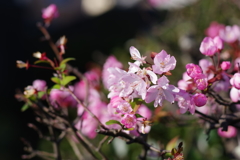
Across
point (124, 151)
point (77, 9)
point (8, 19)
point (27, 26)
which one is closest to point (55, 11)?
point (124, 151)

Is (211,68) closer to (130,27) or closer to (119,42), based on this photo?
(119,42)

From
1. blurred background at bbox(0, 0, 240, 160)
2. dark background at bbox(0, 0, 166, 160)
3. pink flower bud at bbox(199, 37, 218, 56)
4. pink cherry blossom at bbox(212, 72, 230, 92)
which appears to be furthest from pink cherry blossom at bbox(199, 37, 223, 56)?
dark background at bbox(0, 0, 166, 160)

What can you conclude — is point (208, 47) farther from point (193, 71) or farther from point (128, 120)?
point (128, 120)

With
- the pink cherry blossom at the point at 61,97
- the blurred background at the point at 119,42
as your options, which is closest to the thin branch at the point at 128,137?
the pink cherry blossom at the point at 61,97

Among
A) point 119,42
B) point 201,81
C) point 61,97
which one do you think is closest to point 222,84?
point 201,81

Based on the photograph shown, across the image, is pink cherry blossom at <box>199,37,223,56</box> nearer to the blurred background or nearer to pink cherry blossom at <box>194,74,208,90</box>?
pink cherry blossom at <box>194,74,208,90</box>

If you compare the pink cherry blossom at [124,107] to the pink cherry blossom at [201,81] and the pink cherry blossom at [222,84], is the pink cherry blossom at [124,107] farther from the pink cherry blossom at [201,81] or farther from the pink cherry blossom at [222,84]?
the pink cherry blossom at [222,84]
